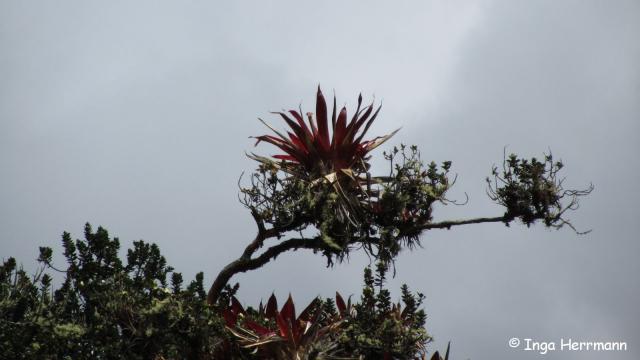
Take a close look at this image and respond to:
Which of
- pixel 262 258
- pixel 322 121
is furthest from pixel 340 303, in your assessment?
pixel 322 121

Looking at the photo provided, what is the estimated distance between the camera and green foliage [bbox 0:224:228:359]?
8.34 m

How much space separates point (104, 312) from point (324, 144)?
4030mm

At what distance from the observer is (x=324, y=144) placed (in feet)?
36.7

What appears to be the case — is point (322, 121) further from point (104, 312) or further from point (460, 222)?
point (104, 312)

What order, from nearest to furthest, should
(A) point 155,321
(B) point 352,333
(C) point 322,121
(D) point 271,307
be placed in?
1. (A) point 155,321
2. (B) point 352,333
3. (D) point 271,307
4. (C) point 322,121

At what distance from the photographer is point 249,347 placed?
9.80m

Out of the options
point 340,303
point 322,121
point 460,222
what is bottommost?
point 340,303

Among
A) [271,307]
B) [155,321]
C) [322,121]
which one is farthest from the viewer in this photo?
[322,121]

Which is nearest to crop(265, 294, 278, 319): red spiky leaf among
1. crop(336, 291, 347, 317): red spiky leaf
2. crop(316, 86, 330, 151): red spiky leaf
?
crop(336, 291, 347, 317): red spiky leaf

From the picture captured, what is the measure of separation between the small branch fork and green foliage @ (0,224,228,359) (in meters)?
1.20

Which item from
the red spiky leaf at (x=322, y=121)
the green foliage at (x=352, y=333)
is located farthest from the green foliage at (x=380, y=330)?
the red spiky leaf at (x=322, y=121)

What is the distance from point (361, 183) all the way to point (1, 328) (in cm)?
501

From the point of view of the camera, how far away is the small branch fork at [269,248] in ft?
34.4

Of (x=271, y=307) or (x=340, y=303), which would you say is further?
(x=340, y=303)
